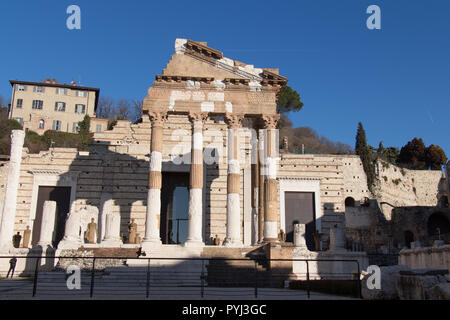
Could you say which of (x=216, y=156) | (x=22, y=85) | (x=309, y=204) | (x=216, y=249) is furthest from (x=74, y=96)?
(x=216, y=249)

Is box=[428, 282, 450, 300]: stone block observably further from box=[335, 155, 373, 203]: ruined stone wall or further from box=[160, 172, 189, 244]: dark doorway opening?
box=[335, 155, 373, 203]: ruined stone wall

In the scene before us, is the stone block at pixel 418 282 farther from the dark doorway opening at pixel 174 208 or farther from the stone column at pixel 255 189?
the dark doorway opening at pixel 174 208

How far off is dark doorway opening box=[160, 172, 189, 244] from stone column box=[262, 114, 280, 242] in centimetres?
780

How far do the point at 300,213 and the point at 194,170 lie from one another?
34.0 feet

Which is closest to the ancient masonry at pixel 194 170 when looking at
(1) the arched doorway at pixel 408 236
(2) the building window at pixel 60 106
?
(1) the arched doorway at pixel 408 236

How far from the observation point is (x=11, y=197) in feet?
84.9

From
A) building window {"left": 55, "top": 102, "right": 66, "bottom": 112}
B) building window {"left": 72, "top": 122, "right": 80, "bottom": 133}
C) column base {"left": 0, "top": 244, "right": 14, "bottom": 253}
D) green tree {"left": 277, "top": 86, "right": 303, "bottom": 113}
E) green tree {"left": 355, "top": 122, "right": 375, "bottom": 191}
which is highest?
green tree {"left": 277, "top": 86, "right": 303, "bottom": 113}

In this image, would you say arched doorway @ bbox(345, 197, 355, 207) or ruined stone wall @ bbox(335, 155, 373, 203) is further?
arched doorway @ bbox(345, 197, 355, 207)

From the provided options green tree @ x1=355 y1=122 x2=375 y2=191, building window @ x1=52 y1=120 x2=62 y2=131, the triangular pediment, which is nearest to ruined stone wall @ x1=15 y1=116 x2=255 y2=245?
the triangular pediment

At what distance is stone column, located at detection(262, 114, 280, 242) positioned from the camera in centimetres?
2270

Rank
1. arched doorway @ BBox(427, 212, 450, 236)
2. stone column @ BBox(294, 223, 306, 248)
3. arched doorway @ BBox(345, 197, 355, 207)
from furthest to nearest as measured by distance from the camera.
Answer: arched doorway @ BBox(345, 197, 355, 207) → arched doorway @ BBox(427, 212, 450, 236) → stone column @ BBox(294, 223, 306, 248)

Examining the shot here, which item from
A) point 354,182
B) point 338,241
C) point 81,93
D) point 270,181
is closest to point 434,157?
point 354,182
